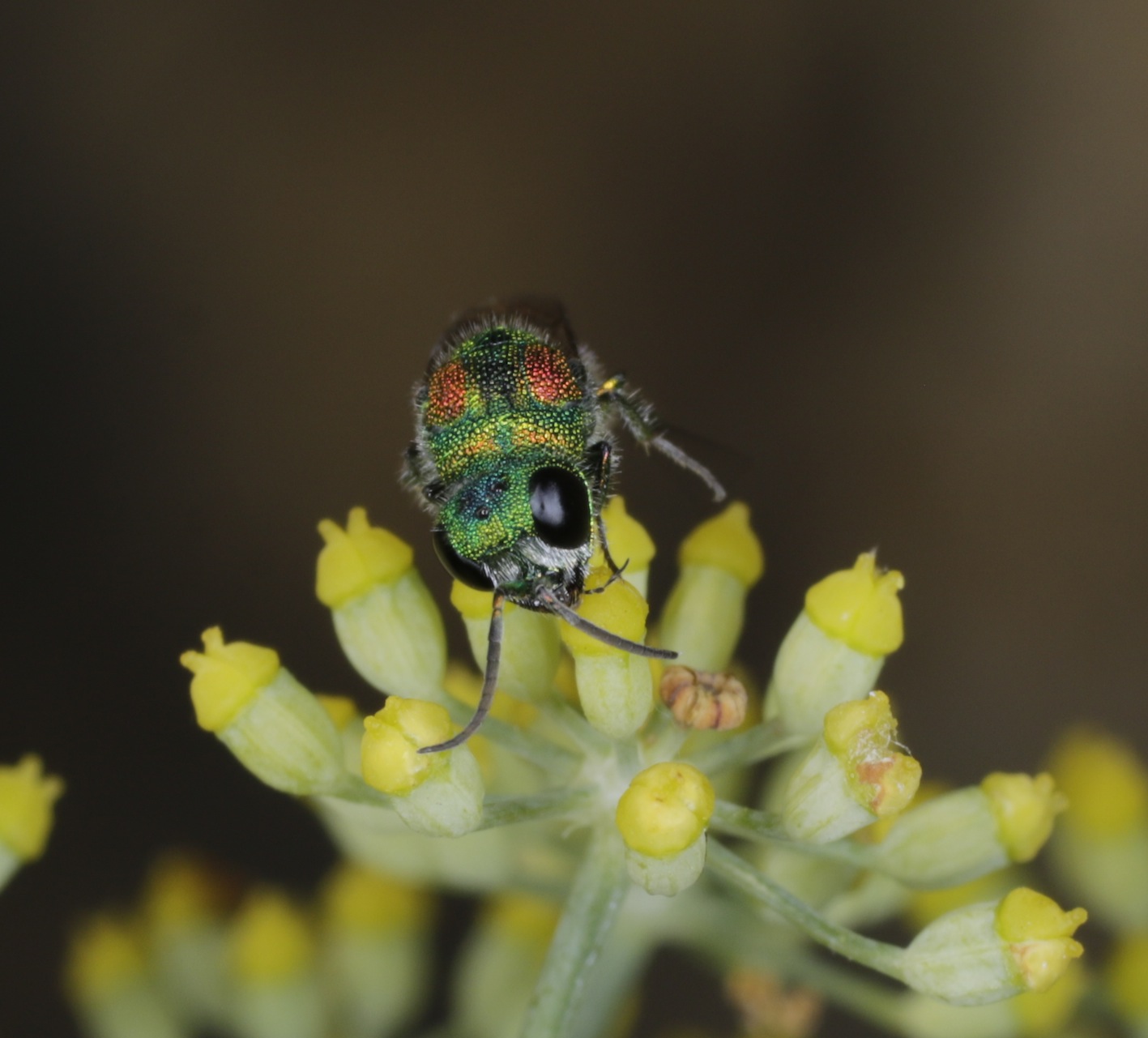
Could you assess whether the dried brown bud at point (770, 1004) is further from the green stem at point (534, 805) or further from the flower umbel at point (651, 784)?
the green stem at point (534, 805)

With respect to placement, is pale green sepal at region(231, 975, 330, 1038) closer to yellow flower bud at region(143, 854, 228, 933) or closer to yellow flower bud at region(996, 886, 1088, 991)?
yellow flower bud at region(143, 854, 228, 933)

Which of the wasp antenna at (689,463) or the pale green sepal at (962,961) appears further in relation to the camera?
the wasp antenna at (689,463)

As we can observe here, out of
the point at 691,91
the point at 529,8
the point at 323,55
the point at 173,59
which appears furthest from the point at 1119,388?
the point at 173,59

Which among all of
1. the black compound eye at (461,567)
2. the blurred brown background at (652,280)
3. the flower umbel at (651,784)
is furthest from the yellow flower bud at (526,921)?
the blurred brown background at (652,280)

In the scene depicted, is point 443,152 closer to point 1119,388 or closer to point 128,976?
point 1119,388

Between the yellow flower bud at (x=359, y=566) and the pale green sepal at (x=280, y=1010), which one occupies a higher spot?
the yellow flower bud at (x=359, y=566)

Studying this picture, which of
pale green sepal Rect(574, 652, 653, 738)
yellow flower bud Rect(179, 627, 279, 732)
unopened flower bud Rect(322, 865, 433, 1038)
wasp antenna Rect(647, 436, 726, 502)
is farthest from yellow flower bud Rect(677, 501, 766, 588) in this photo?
unopened flower bud Rect(322, 865, 433, 1038)

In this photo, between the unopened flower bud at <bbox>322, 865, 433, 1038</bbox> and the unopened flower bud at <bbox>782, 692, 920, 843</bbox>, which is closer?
the unopened flower bud at <bbox>782, 692, 920, 843</bbox>
